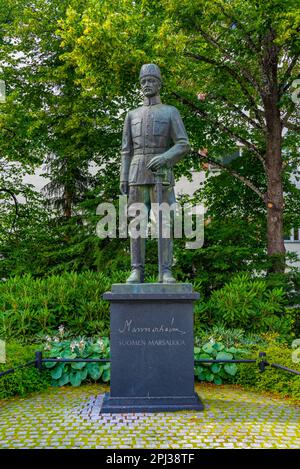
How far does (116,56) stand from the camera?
11180 mm

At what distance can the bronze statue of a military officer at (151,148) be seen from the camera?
7.01m

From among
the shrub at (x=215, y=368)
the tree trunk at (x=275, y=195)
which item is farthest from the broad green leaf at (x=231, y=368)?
the tree trunk at (x=275, y=195)

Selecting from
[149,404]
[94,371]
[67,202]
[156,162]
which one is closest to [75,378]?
[94,371]

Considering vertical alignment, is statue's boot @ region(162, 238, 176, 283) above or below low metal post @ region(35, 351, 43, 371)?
above

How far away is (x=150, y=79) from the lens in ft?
23.1

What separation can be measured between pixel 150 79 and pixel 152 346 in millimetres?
3704

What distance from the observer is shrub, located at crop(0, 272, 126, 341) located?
9.27 m

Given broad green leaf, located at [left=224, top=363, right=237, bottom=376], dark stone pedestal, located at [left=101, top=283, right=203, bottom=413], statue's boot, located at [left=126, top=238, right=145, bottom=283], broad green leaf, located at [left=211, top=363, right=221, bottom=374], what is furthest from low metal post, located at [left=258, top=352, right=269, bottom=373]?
statue's boot, located at [left=126, top=238, right=145, bottom=283]

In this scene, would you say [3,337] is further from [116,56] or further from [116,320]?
[116,56]

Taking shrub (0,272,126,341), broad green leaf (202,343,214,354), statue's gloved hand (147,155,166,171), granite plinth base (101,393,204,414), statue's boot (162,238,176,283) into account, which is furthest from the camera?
shrub (0,272,126,341)

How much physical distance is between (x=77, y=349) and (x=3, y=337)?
161 cm

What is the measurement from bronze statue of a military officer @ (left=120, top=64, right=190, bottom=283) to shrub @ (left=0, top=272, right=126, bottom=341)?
2900 mm

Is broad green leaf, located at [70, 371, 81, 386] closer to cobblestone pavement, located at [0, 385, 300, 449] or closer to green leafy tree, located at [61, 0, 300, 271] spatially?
cobblestone pavement, located at [0, 385, 300, 449]

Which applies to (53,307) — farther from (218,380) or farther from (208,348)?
(218,380)
